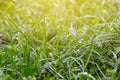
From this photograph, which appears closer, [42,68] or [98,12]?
[42,68]

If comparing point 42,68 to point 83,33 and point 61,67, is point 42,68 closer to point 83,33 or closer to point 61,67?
point 61,67

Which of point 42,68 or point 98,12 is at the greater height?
point 98,12

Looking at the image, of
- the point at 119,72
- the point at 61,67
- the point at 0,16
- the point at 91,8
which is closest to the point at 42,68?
the point at 61,67

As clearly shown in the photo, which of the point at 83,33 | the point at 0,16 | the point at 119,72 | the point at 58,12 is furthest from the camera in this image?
the point at 58,12

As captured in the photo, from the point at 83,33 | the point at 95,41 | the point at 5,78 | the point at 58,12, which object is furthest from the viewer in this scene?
the point at 58,12

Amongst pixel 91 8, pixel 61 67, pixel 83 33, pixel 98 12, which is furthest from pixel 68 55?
pixel 91 8

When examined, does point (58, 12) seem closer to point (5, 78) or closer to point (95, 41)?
point (95, 41)

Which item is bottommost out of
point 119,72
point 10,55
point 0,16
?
point 119,72

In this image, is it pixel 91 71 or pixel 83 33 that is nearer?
pixel 91 71

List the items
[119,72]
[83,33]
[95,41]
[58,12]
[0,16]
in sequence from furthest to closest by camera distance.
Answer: [58,12] → [0,16] → [83,33] → [95,41] → [119,72]
